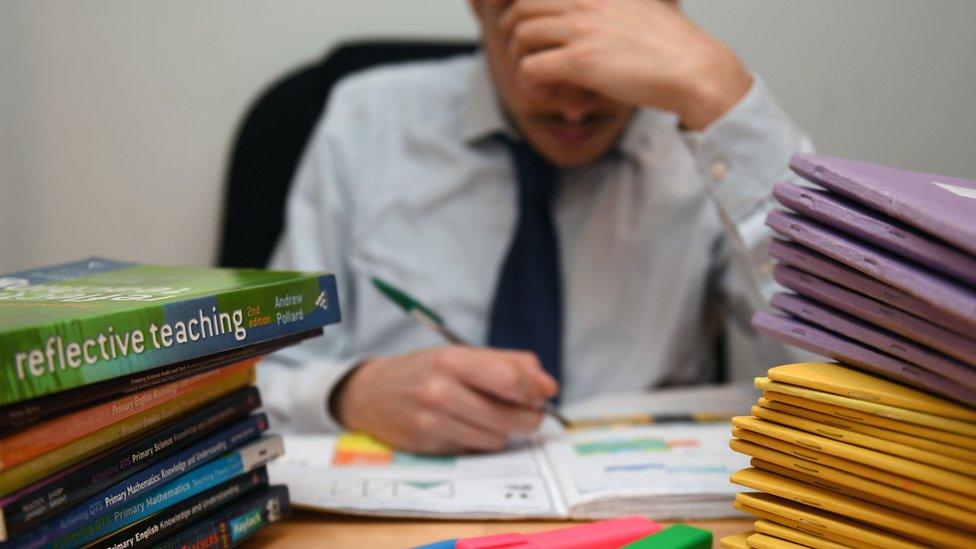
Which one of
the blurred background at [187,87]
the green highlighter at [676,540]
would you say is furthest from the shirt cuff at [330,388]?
the blurred background at [187,87]

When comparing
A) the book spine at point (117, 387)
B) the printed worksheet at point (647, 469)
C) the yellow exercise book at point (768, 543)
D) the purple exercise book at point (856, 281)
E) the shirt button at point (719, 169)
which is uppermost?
the shirt button at point (719, 169)

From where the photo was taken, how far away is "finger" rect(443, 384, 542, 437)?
0.77m

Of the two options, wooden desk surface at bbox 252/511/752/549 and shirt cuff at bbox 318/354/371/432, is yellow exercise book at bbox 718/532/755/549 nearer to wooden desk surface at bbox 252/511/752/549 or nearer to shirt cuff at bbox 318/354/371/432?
wooden desk surface at bbox 252/511/752/549

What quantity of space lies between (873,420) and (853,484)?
38 mm

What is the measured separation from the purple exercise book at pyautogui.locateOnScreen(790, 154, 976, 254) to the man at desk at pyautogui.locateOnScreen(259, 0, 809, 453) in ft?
1.25

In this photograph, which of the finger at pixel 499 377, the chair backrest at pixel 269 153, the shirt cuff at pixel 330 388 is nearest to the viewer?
the finger at pixel 499 377

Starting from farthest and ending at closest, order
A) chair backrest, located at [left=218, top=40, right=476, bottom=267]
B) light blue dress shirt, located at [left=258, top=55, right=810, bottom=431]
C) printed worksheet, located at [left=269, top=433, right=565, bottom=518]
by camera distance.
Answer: chair backrest, located at [left=218, top=40, right=476, bottom=267], light blue dress shirt, located at [left=258, top=55, right=810, bottom=431], printed worksheet, located at [left=269, top=433, right=565, bottom=518]

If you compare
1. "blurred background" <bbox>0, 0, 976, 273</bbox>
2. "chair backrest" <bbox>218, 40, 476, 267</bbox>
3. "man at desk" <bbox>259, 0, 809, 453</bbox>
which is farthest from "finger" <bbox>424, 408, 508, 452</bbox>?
"blurred background" <bbox>0, 0, 976, 273</bbox>

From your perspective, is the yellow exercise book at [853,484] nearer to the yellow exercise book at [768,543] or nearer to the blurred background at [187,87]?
the yellow exercise book at [768,543]

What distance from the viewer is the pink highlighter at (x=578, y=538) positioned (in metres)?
0.51

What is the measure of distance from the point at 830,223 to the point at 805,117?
99 cm

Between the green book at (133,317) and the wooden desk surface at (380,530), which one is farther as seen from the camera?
the wooden desk surface at (380,530)

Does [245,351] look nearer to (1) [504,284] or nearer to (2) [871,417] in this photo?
(2) [871,417]

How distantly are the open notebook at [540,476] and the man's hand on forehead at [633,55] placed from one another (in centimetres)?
33
